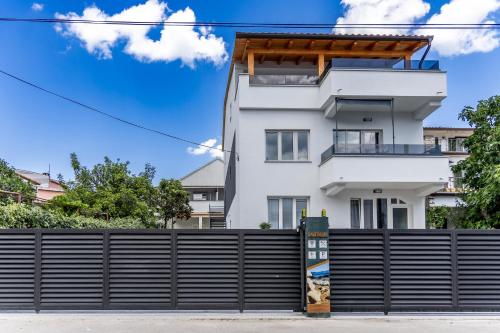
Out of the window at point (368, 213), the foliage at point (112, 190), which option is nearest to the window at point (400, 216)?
the window at point (368, 213)

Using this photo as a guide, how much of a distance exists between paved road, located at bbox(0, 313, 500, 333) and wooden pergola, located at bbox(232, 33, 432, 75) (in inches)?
415

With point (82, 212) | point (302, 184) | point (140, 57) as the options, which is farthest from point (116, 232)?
point (140, 57)

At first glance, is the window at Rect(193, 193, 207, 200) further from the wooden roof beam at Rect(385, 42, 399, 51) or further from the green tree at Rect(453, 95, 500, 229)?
the wooden roof beam at Rect(385, 42, 399, 51)

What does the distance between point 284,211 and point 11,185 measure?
43.2 ft

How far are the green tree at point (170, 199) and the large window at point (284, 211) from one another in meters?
18.7

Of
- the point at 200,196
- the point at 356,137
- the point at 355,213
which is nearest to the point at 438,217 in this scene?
the point at 355,213

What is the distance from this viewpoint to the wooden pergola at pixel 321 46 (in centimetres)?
1678

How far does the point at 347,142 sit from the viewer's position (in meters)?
16.9

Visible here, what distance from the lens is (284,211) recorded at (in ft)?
53.9

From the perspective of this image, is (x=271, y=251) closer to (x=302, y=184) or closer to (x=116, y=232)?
(x=116, y=232)

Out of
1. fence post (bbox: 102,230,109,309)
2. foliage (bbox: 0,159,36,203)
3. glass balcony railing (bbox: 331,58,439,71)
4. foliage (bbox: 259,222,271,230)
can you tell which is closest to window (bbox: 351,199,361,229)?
foliage (bbox: 259,222,271,230)

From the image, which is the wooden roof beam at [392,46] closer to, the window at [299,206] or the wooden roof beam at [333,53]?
the wooden roof beam at [333,53]

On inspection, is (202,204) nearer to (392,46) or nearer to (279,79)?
(279,79)

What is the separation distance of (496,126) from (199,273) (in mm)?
13808
